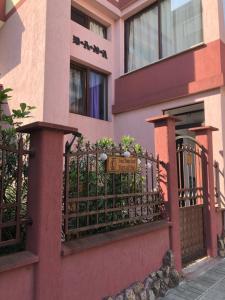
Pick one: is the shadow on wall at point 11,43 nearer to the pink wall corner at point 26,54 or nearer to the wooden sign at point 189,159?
the pink wall corner at point 26,54

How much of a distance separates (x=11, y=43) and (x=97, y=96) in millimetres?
2972

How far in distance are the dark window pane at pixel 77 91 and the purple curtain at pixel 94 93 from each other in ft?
0.96

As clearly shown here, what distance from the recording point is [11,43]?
8578 mm

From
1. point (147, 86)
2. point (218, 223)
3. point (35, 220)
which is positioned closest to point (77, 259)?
point (35, 220)

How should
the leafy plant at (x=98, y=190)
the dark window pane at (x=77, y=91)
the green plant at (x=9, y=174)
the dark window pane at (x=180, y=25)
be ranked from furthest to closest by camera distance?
the dark window pane at (x=77, y=91), the dark window pane at (x=180, y=25), the leafy plant at (x=98, y=190), the green plant at (x=9, y=174)

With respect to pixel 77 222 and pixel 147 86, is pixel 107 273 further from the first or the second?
pixel 147 86

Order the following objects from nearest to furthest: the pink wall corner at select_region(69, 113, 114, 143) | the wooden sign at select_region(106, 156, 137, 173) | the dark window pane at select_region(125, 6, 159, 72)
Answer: the wooden sign at select_region(106, 156, 137, 173) → the pink wall corner at select_region(69, 113, 114, 143) → the dark window pane at select_region(125, 6, 159, 72)

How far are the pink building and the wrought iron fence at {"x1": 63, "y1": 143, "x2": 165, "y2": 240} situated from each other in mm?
1933

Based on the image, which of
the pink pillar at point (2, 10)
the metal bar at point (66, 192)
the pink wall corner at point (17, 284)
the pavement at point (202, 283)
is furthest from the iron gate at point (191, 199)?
the pink pillar at point (2, 10)

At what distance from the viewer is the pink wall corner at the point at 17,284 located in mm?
2685

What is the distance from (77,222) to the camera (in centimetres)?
354

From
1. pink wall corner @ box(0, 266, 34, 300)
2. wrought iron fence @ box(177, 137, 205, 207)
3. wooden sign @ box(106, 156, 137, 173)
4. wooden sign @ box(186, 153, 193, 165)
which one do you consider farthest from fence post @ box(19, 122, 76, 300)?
wooden sign @ box(186, 153, 193, 165)

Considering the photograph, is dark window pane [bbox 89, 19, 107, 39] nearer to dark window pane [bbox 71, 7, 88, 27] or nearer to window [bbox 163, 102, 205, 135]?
dark window pane [bbox 71, 7, 88, 27]

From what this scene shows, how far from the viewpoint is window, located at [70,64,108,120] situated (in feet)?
29.7
